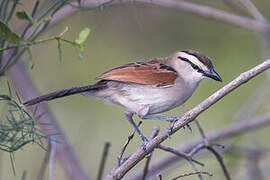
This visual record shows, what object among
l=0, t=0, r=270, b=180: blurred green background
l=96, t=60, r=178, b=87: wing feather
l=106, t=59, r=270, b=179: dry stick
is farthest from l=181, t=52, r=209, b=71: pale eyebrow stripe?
l=0, t=0, r=270, b=180: blurred green background

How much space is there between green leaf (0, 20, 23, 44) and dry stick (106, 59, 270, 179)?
2.24 feet

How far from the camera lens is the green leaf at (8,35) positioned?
5.76 ft

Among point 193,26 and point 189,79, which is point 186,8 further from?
point 193,26

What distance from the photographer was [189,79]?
3.10 metres

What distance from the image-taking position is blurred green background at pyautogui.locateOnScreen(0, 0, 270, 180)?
14.7ft

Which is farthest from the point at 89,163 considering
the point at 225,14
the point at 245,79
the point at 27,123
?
the point at 245,79

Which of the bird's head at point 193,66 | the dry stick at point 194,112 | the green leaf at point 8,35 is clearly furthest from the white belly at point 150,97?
the green leaf at point 8,35

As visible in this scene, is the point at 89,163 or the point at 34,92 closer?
the point at 34,92

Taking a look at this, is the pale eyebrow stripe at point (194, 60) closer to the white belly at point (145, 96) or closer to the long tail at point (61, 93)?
the white belly at point (145, 96)

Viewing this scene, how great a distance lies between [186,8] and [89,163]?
1.80 m

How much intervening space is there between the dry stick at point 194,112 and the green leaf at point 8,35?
26.9 inches

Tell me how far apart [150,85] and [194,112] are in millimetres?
1143

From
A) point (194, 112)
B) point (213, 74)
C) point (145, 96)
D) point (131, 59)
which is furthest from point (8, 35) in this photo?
point (131, 59)

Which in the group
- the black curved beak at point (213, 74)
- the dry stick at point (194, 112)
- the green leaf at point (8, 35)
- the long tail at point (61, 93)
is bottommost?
the dry stick at point (194, 112)
